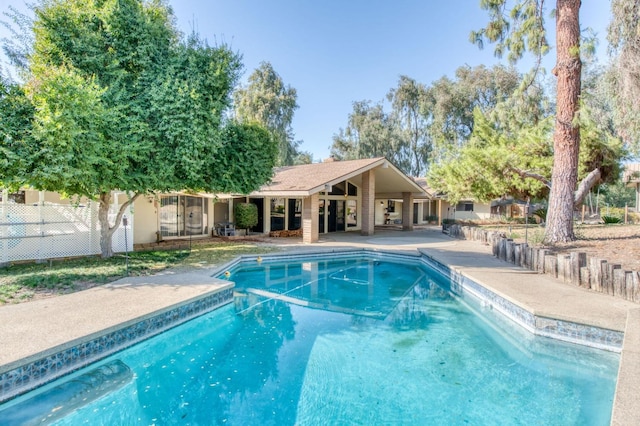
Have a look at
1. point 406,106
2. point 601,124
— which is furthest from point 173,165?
point 406,106

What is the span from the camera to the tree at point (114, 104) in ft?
25.0

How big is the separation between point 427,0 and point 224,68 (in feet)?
50.1

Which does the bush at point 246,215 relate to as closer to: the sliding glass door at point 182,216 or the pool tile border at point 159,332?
the sliding glass door at point 182,216

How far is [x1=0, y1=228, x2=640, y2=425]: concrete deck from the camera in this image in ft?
13.4

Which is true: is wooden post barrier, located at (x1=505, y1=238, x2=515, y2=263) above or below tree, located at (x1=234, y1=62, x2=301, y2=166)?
below

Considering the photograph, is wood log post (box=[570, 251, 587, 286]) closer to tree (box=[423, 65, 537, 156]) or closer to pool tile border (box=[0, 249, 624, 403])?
pool tile border (box=[0, 249, 624, 403])

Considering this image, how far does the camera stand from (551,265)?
8.83 m

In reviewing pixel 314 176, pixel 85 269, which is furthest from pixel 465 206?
pixel 85 269

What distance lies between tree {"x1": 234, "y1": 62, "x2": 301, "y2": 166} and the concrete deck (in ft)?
87.1

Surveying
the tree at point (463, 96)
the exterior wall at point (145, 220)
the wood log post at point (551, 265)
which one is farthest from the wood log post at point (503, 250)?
the tree at point (463, 96)

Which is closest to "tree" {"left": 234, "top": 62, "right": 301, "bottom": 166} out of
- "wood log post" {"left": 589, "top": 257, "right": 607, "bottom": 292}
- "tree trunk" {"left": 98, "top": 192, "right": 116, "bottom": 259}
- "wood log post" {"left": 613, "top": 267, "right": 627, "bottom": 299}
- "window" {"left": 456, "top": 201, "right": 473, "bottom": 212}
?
"window" {"left": 456, "top": 201, "right": 473, "bottom": 212}

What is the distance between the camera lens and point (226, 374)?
5.00 m

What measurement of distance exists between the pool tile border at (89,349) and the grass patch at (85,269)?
2638mm

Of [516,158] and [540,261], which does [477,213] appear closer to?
[516,158]
